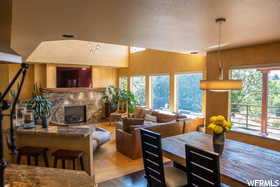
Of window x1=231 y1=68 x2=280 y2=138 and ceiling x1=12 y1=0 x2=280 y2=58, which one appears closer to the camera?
ceiling x1=12 y1=0 x2=280 y2=58

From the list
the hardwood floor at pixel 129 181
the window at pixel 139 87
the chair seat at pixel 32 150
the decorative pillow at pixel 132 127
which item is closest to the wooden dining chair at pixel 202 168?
the hardwood floor at pixel 129 181

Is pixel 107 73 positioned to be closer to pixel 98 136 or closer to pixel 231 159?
pixel 98 136

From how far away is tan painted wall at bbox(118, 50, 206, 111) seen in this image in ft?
19.5

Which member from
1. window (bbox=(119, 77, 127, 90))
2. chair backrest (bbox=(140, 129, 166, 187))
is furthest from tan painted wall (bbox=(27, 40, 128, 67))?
chair backrest (bbox=(140, 129, 166, 187))

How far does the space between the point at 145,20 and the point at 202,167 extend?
1739 mm

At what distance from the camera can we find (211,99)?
178 inches

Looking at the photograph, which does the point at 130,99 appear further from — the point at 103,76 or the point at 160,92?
the point at 103,76

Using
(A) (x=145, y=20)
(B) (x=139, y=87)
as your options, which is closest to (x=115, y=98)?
(B) (x=139, y=87)

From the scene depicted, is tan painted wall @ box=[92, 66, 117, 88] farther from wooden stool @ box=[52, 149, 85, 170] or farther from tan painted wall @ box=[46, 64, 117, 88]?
wooden stool @ box=[52, 149, 85, 170]

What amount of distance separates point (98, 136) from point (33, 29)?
120 inches

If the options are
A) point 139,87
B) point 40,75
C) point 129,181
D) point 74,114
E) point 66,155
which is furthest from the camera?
point 139,87

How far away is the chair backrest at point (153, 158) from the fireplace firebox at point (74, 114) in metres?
6.63

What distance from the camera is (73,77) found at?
827cm

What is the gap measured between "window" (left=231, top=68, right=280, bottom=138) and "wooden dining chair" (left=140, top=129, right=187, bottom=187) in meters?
2.43
